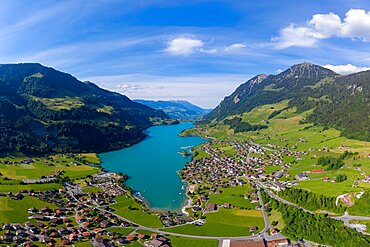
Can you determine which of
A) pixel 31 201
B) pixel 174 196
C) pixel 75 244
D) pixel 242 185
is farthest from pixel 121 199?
pixel 242 185

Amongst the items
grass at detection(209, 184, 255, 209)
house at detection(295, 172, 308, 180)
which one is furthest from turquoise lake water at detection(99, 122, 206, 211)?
house at detection(295, 172, 308, 180)

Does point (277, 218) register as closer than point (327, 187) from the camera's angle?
Yes

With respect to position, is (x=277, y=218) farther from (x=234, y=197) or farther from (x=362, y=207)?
(x=234, y=197)

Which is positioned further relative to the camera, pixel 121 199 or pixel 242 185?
pixel 242 185

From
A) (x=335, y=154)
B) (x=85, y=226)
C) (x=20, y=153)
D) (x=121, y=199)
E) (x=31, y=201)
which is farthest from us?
(x=20, y=153)

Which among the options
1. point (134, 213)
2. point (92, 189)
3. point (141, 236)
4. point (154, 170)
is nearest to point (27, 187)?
point (92, 189)

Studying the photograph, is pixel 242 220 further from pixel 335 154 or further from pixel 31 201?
pixel 335 154

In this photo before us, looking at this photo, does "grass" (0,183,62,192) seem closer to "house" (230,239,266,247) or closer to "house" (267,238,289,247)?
"house" (230,239,266,247)

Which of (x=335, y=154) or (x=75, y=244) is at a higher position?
(x=335, y=154)
